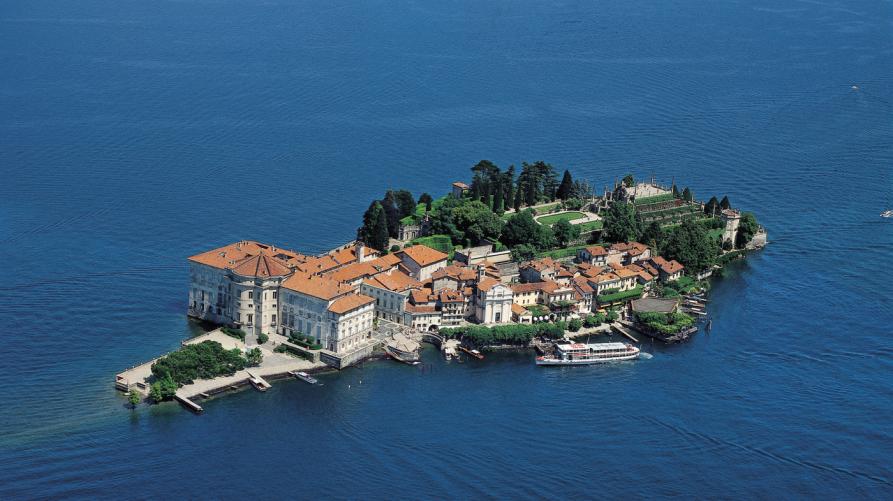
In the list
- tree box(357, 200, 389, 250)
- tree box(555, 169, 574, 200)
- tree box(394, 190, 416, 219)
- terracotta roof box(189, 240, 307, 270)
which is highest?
tree box(555, 169, 574, 200)

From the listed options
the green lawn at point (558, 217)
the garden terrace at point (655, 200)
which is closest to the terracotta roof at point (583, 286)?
Answer: the green lawn at point (558, 217)

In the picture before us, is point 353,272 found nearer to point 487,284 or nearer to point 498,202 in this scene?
point 487,284

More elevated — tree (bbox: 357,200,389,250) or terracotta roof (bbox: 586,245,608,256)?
tree (bbox: 357,200,389,250)

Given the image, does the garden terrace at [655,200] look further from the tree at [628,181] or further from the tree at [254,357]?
the tree at [254,357]

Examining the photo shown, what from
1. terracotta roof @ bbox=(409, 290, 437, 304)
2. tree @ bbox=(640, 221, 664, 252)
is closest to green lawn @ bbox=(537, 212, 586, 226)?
tree @ bbox=(640, 221, 664, 252)

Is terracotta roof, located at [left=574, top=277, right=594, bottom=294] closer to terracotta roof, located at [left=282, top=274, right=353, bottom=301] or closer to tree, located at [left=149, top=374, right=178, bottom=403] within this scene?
terracotta roof, located at [left=282, top=274, right=353, bottom=301]

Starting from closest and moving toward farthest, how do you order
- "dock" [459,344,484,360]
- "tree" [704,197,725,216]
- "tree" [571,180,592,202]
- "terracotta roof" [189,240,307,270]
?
"dock" [459,344,484,360] < "terracotta roof" [189,240,307,270] < "tree" [704,197,725,216] < "tree" [571,180,592,202]
